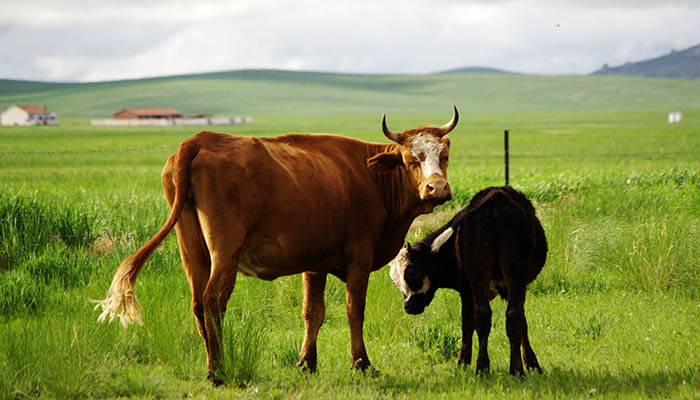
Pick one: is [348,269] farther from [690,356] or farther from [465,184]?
[465,184]

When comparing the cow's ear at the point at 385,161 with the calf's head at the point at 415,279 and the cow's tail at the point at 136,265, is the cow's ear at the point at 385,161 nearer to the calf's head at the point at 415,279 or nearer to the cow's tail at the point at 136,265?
the calf's head at the point at 415,279

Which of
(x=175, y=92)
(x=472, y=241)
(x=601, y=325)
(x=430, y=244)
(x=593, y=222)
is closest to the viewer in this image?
(x=472, y=241)

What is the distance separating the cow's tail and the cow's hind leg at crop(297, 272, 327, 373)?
1666 millimetres

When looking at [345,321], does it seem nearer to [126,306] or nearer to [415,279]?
[415,279]

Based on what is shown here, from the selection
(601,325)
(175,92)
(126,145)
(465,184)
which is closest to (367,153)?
(601,325)

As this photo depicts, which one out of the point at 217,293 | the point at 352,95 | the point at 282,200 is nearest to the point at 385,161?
the point at 282,200

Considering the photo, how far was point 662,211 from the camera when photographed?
42.3ft

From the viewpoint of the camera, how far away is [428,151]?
6.79 m

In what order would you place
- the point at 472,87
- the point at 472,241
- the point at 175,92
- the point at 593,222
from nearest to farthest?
1. the point at 472,241
2. the point at 593,222
3. the point at 175,92
4. the point at 472,87

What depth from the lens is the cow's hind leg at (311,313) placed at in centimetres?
703

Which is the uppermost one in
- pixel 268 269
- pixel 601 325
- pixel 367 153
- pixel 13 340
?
pixel 367 153

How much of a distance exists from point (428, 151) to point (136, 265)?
2696mm

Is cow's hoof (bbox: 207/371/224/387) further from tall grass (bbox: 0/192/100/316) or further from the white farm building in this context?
the white farm building

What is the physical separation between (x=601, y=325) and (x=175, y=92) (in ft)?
539
